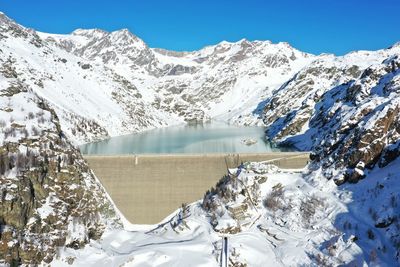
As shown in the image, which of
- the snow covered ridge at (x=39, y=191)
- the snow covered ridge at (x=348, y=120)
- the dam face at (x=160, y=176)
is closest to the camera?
the snow covered ridge at (x=39, y=191)

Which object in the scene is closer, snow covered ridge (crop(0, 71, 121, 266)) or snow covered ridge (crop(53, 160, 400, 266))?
snow covered ridge (crop(53, 160, 400, 266))

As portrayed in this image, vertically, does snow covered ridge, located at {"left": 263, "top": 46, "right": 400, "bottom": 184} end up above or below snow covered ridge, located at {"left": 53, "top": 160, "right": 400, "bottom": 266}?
above

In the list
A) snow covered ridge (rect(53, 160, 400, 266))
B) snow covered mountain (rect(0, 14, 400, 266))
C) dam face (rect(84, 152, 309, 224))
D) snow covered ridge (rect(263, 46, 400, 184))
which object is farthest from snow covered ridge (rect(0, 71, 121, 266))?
snow covered ridge (rect(263, 46, 400, 184))

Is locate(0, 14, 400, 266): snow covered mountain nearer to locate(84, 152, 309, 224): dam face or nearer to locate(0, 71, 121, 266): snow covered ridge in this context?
locate(0, 71, 121, 266): snow covered ridge

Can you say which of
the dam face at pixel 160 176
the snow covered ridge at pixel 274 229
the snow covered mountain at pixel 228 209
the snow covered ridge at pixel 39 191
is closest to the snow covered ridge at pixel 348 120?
the snow covered mountain at pixel 228 209

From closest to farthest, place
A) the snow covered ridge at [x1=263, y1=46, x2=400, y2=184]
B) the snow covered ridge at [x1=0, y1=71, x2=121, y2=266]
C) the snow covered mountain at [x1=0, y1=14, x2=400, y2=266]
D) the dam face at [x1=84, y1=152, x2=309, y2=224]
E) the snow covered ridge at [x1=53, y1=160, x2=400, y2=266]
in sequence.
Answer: the snow covered ridge at [x1=53, y1=160, x2=400, y2=266], the snow covered mountain at [x1=0, y1=14, x2=400, y2=266], the snow covered ridge at [x1=0, y1=71, x2=121, y2=266], the snow covered ridge at [x1=263, y1=46, x2=400, y2=184], the dam face at [x1=84, y1=152, x2=309, y2=224]

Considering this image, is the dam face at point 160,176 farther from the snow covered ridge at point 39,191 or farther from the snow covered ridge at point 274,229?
the snow covered ridge at point 39,191

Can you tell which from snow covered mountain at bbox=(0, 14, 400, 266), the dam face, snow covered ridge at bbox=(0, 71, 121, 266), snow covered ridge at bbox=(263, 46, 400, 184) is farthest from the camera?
the dam face

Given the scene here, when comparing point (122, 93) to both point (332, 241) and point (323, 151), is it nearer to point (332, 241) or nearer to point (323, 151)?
point (323, 151)
